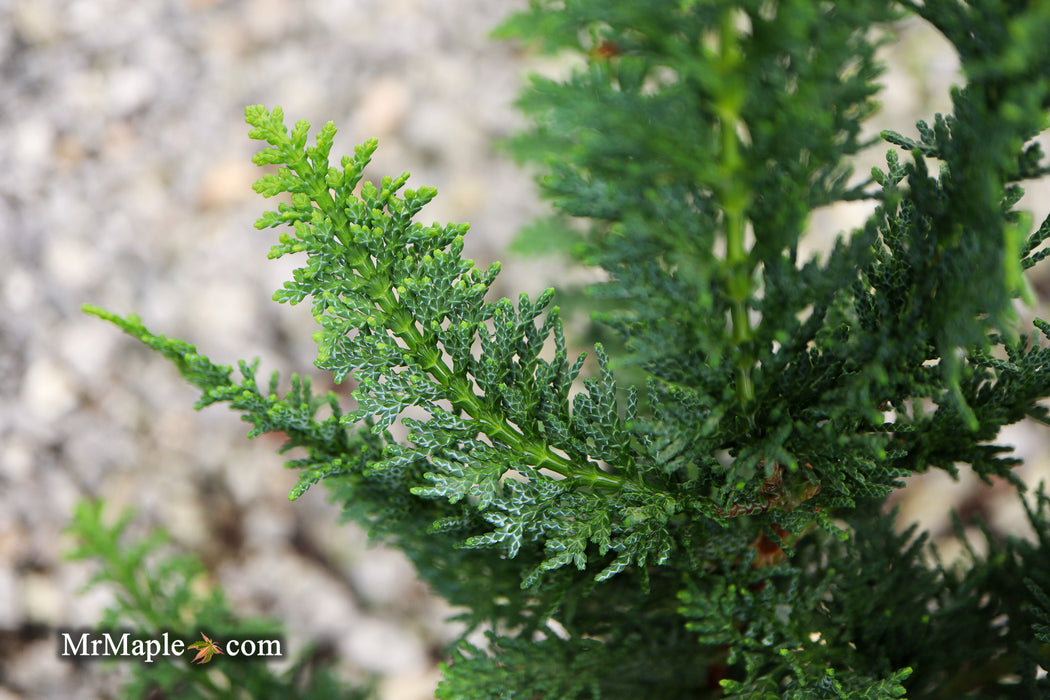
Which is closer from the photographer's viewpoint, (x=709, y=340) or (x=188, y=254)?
(x=709, y=340)

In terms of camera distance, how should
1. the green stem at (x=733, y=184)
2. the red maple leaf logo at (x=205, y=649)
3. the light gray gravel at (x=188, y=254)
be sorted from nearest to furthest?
the green stem at (x=733, y=184) < the red maple leaf logo at (x=205, y=649) < the light gray gravel at (x=188, y=254)

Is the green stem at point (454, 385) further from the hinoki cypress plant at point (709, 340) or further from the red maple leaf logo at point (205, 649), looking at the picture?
the red maple leaf logo at point (205, 649)

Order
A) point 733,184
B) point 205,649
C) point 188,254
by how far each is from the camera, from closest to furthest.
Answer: point 733,184, point 205,649, point 188,254

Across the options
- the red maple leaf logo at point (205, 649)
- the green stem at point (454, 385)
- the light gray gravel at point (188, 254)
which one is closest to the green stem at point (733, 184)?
the green stem at point (454, 385)

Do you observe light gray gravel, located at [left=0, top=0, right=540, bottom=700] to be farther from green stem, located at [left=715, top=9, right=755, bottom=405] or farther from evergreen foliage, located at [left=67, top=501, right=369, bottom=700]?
green stem, located at [left=715, top=9, right=755, bottom=405]

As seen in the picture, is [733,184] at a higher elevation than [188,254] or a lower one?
lower

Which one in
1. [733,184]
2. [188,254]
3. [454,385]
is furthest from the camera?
[188,254]

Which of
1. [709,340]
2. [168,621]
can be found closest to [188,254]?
[168,621]

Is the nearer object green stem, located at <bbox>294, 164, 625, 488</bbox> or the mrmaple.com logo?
green stem, located at <bbox>294, 164, 625, 488</bbox>

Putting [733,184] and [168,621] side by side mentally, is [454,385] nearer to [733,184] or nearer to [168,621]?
[733,184]

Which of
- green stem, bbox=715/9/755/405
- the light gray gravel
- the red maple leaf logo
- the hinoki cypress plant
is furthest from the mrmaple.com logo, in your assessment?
green stem, bbox=715/9/755/405
